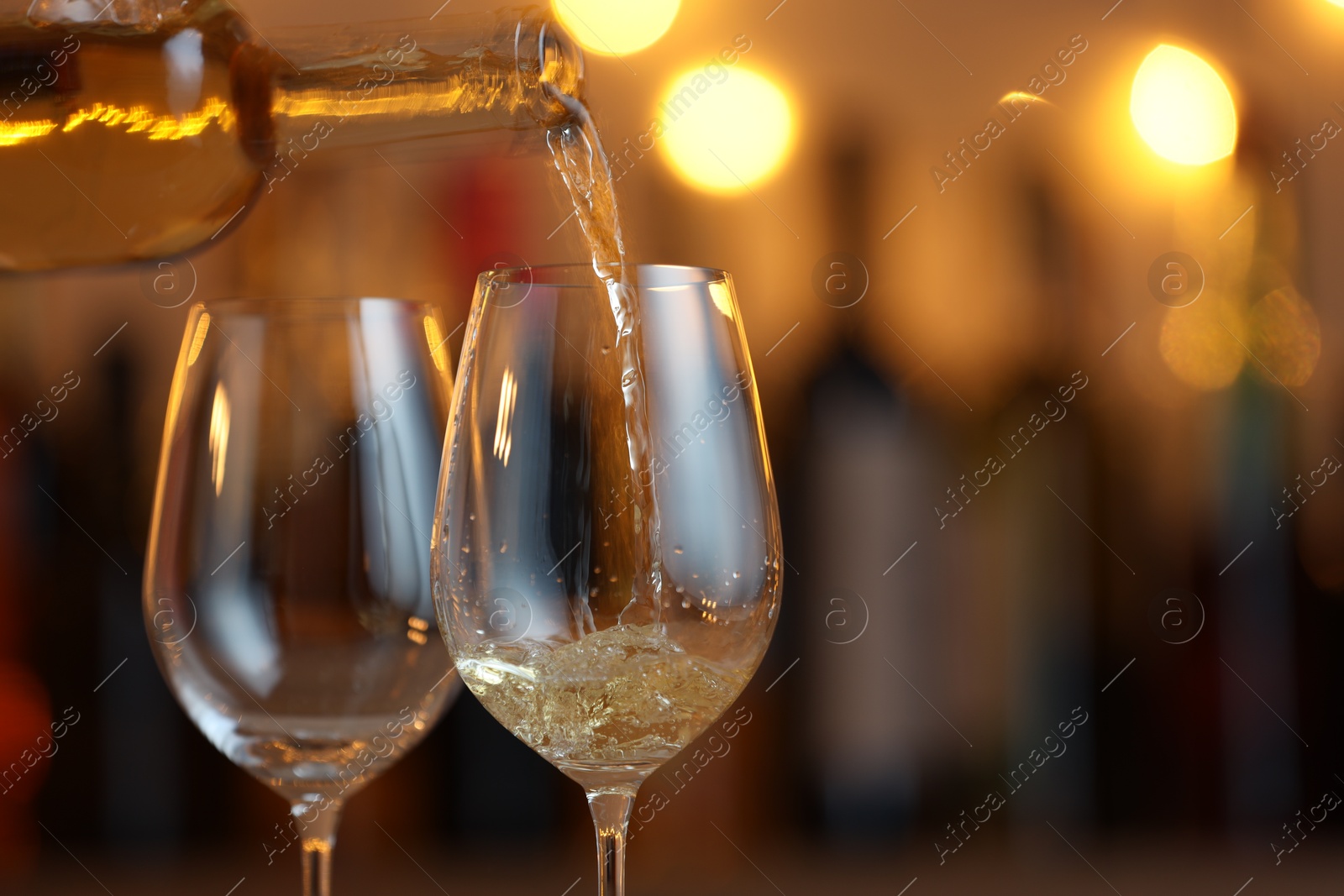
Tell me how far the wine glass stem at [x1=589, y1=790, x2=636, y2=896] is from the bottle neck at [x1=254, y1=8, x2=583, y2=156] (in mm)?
283

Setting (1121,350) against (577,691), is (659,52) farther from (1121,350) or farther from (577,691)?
(577,691)

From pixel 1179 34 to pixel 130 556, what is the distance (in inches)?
36.9

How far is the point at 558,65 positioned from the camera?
532 mm

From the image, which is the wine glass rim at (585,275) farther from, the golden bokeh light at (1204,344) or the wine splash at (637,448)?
the golden bokeh light at (1204,344)

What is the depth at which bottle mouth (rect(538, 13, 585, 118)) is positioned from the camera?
522 mm

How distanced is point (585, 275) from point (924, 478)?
589 millimetres

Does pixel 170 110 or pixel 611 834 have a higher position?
pixel 170 110

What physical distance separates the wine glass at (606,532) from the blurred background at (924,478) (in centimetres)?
51

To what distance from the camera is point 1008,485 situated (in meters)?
0.98

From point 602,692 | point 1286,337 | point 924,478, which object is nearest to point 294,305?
point 602,692

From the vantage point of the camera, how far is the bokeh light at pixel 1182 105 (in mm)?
1064

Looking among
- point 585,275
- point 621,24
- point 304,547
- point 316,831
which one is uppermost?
point 621,24

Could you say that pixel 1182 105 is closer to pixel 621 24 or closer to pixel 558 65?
pixel 621 24

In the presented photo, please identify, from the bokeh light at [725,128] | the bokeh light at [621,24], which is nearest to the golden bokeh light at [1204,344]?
the bokeh light at [725,128]
